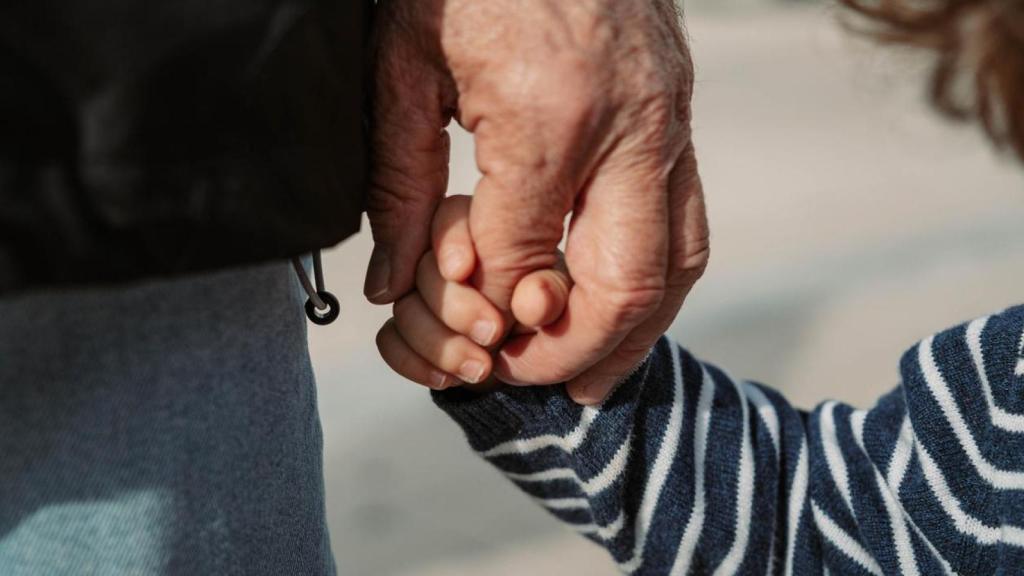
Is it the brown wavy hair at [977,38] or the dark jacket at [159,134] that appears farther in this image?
the brown wavy hair at [977,38]

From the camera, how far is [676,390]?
110cm

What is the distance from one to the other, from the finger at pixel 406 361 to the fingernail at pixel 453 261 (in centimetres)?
10

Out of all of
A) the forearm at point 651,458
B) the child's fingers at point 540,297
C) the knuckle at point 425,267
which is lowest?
the forearm at point 651,458

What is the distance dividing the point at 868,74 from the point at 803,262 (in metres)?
1.32

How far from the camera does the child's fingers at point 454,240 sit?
2.88ft

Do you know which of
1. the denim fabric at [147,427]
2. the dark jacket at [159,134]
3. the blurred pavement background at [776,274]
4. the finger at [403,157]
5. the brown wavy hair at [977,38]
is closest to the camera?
the dark jacket at [159,134]

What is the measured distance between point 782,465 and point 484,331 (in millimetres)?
383

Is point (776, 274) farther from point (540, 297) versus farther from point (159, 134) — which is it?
point (159, 134)

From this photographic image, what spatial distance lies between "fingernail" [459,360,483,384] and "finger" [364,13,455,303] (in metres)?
0.07

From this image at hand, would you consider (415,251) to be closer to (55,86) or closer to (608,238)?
(608,238)

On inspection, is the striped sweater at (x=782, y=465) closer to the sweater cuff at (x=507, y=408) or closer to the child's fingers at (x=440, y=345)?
the sweater cuff at (x=507, y=408)

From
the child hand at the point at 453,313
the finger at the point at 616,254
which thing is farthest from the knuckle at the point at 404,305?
the finger at the point at 616,254

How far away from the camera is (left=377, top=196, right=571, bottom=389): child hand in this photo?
881 millimetres

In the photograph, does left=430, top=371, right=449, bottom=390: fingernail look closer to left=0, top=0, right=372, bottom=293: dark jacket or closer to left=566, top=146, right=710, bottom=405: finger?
left=566, top=146, right=710, bottom=405: finger
